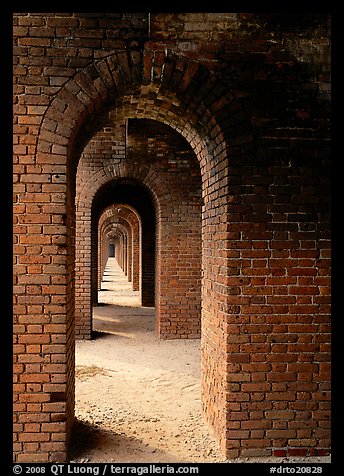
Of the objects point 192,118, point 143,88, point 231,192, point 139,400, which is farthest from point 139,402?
point 143,88

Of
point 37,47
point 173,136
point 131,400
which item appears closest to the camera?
point 37,47

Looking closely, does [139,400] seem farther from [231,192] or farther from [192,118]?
[192,118]

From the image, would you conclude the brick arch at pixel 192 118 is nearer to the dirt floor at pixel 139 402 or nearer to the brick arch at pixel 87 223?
the dirt floor at pixel 139 402

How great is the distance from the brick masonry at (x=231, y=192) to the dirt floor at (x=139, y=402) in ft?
1.22

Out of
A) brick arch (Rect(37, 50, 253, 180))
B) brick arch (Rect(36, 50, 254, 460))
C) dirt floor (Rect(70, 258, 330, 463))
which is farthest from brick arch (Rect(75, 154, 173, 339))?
brick arch (Rect(37, 50, 253, 180))

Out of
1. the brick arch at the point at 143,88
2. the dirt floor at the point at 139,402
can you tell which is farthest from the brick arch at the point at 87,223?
the brick arch at the point at 143,88

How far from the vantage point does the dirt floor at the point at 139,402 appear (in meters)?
4.32

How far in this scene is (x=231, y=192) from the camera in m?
4.16

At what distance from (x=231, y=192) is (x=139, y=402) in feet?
10.6

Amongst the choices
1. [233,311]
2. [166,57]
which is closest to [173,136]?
[166,57]

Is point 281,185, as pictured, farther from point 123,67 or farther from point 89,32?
point 89,32

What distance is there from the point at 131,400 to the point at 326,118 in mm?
4207

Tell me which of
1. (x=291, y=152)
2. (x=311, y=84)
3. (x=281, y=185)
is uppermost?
(x=311, y=84)

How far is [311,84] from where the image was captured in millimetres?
4191
